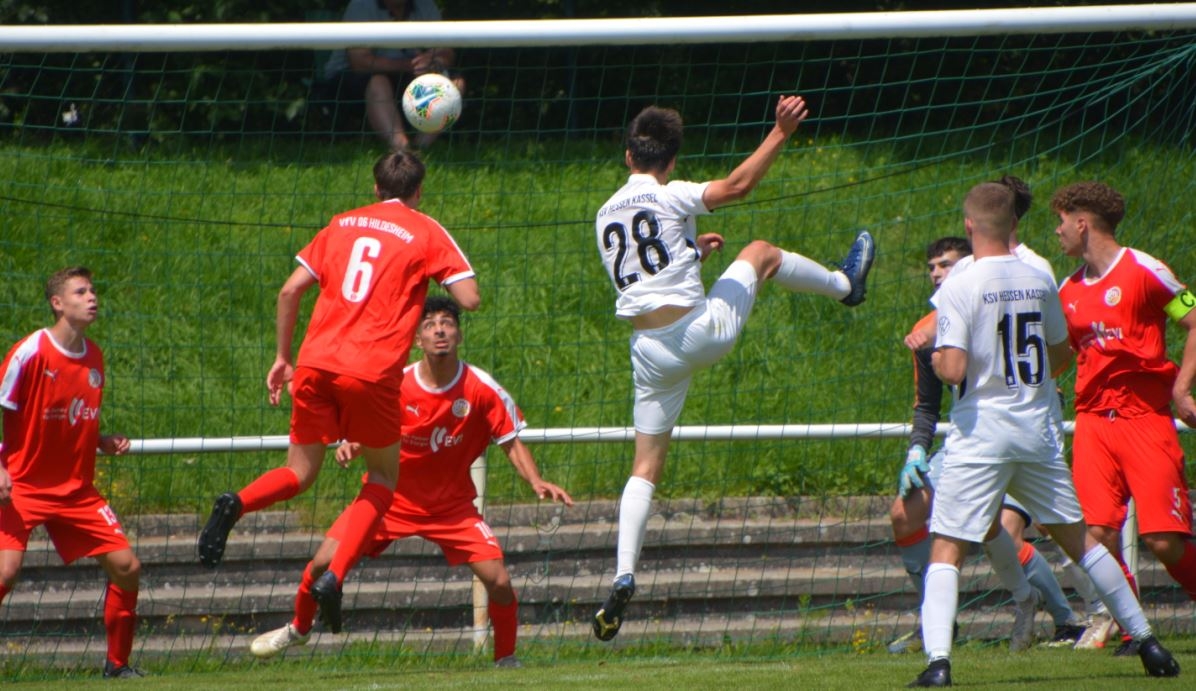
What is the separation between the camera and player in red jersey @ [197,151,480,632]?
5.79m

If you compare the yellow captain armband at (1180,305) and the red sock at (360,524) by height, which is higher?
the yellow captain armband at (1180,305)

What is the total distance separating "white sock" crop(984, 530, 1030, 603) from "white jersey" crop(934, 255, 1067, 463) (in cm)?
139

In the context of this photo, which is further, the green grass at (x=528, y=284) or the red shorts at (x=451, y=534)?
the green grass at (x=528, y=284)

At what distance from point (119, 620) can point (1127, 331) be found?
16.7 feet

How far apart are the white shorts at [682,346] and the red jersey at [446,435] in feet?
3.84

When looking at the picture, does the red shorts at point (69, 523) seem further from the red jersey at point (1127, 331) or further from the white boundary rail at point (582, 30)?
the red jersey at point (1127, 331)

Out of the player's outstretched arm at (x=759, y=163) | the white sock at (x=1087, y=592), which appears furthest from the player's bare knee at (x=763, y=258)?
the white sock at (x=1087, y=592)

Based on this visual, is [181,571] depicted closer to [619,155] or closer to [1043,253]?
[619,155]

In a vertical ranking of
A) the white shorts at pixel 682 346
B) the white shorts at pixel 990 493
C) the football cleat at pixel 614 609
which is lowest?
the football cleat at pixel 614 609

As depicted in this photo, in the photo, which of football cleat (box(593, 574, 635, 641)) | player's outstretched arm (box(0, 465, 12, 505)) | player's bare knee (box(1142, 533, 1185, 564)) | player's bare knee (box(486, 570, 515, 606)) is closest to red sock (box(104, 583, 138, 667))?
player's outstretched arm (box(0, 465, 12, 505))

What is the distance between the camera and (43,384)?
682 centimetres

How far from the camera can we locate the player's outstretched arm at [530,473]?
6.61m

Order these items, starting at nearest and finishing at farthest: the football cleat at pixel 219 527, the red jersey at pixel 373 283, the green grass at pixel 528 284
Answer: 1. the football cleat at pixel 219 527
2. the red jersey at pixel 373 283
3. the green grass at pixel 528 284

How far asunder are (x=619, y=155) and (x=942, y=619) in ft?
22.6
